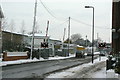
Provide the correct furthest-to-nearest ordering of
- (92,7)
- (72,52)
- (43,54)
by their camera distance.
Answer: (72,52) < (43,54) < (92,7)

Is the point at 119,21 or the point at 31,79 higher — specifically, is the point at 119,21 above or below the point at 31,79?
above

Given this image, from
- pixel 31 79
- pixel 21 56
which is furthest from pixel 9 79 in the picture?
pixel 21 56

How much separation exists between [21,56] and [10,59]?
4.15m

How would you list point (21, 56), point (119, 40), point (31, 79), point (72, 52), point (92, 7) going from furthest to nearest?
point (72, 52) → point (21, 56) → point (92, 7) → point (119, 40) → point (31, 79)

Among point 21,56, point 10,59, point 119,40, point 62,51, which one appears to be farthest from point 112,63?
point 62,51

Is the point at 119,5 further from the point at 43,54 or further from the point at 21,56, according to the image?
the point at 43,54

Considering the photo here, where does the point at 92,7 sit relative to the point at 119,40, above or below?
above

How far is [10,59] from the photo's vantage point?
34.8 m

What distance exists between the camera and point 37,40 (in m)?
91.2

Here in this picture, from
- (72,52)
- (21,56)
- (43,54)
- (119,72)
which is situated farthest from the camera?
(72,52)

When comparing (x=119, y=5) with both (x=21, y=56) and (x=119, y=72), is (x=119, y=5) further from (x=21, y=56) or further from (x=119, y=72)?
(x=21, y=56)

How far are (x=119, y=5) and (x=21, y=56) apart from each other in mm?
19036

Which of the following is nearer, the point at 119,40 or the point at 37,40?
the point at 119,40

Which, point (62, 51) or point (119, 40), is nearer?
point (119, 40)
